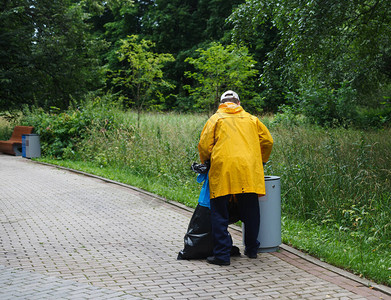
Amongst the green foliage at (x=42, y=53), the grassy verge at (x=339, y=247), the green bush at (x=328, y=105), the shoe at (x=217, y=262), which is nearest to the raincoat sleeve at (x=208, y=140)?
the shoe at (x=217, y=262)

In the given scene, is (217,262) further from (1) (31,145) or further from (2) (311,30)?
(1) (31,145)

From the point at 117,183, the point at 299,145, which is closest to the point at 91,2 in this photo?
the point at 117,183

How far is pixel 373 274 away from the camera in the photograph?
512 centimetres

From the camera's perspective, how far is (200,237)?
5797 mm

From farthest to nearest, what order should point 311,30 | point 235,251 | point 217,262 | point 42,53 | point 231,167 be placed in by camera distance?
point 42,53 → point 311,30 → point 235,251 → point 217,262 → point 231,167

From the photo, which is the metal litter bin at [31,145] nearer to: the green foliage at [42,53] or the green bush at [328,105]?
the green foliage at [42,53]

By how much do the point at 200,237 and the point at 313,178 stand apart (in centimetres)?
334

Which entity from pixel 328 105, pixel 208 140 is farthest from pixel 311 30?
pixel 328 105

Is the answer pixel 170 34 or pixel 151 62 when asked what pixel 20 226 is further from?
pixel 170 34

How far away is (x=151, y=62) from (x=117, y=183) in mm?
12834

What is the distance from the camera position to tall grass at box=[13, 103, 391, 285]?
258 inches

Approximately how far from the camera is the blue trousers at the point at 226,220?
18.4ft

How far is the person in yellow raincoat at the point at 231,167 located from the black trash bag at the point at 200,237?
0.43 feet

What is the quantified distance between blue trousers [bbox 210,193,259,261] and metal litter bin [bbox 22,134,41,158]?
12832 millimetres
